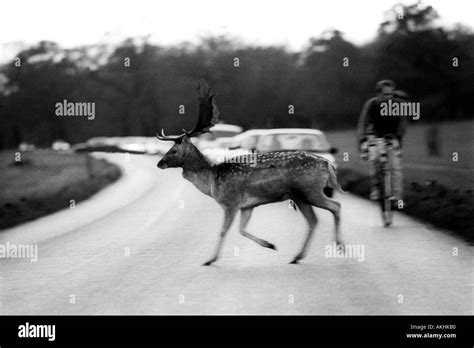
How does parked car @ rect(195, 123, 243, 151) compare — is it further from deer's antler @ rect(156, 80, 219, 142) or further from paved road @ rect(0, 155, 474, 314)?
deer's antler @ rect(156, 80, 219, 142)

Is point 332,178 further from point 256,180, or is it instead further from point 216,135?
point 216,135

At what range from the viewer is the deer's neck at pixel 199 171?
11616mm

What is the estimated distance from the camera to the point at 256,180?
11.4 meters

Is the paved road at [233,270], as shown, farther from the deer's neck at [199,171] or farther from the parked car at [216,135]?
the parked car at [216,135]

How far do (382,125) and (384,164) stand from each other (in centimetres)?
68

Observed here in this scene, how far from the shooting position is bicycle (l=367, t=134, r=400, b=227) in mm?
15270

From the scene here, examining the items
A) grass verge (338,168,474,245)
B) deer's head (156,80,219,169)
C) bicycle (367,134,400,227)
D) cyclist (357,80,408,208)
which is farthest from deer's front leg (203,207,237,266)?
bicycle (367,134,400,227)

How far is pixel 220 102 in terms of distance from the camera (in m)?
67.9

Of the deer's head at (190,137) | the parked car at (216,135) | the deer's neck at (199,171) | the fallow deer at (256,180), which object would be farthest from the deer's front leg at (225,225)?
the parked car at (216,135)

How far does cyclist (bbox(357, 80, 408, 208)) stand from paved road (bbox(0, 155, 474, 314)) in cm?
79
